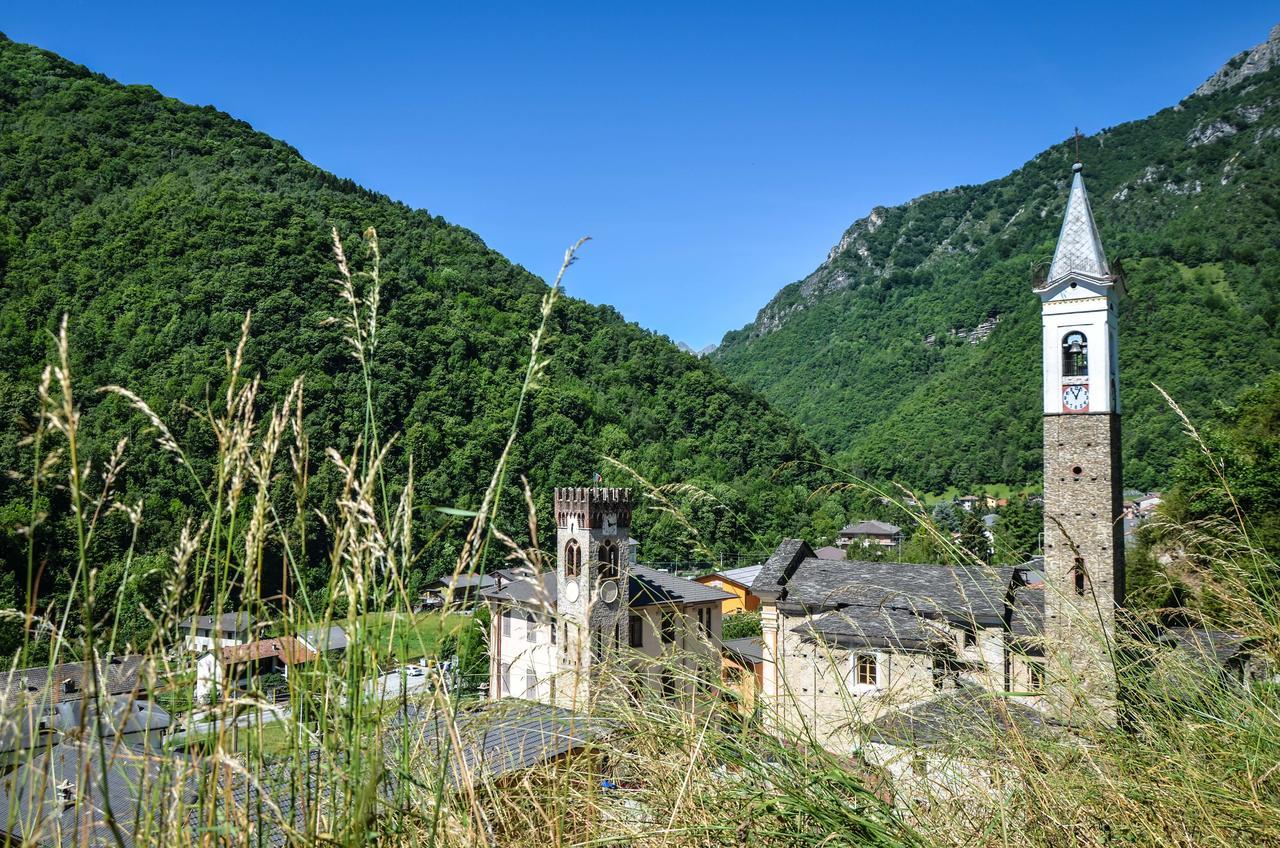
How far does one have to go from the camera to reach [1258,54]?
358 feet

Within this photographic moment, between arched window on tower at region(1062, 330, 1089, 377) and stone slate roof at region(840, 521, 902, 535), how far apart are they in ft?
112

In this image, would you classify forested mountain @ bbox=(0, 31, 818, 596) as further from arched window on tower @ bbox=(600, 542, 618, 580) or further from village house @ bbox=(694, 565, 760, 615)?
arched window on tower @ bbox=(600, 542, 618, 580)

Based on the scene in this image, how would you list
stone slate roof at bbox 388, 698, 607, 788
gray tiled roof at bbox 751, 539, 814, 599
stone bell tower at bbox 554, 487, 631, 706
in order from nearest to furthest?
stone slate roof at bbox 388, 698, 607, 788
gray tiled roof at bbox 751, 539, 814, 599
stone bell tower at bbox 554, 487, 631, 706

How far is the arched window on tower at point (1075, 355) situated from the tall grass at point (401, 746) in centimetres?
1727

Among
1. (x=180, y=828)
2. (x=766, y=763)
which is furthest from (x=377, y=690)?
(x=766, y=763)

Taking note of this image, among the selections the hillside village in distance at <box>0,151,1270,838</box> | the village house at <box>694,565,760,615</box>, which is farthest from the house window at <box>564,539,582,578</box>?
the hillside village in distance at <box>0,151,1270,838</box>

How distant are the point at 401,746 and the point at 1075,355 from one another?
62.5 feet

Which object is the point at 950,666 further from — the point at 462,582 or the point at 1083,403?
the point at 1083,403

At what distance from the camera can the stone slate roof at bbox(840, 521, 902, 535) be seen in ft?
173

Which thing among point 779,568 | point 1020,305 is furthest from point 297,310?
point 1020,305

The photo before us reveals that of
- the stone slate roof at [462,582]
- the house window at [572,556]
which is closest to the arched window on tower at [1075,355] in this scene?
the house window at [572,556]

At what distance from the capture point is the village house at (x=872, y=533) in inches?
1934

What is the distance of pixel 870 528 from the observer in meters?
55.0

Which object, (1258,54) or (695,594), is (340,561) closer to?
(695,594)
